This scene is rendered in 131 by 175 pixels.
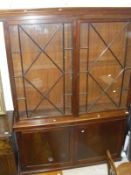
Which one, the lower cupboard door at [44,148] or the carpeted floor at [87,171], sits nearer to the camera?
the lower cupboard door at [44,148]

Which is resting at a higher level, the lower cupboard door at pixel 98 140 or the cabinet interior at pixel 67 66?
the cabinet interior at pixel 67 66

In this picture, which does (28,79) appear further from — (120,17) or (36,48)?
(120,17)

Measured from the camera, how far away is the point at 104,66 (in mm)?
2264

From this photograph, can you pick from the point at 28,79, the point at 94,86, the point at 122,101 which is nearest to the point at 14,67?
the point at 28,79

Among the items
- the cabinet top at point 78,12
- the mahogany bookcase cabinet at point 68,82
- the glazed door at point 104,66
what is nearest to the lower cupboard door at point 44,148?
the mahogany bookcase cabinet at point 68,82

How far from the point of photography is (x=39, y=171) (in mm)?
2639

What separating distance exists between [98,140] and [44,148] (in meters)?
0.68

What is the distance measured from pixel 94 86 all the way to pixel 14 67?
2.97 feet

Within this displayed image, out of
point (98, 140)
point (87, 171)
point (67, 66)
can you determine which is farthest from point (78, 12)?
point (87, 171)

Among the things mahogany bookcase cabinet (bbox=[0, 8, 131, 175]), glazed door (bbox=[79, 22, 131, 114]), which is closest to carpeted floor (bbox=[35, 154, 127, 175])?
mahogany bookcase cabinet (bbox=[0, 8, 131, 175])

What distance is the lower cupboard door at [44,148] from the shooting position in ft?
7.86

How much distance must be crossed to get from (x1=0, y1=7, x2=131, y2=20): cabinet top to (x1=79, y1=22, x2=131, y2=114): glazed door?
9 cm

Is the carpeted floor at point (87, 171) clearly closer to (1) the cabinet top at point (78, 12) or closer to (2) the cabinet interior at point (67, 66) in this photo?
(2) the cabinet interior at point (67, 66)

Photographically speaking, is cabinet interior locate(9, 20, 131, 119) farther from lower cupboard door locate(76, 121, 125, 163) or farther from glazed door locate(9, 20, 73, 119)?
lower cupboard door locate(76, 121, 125, 163)
